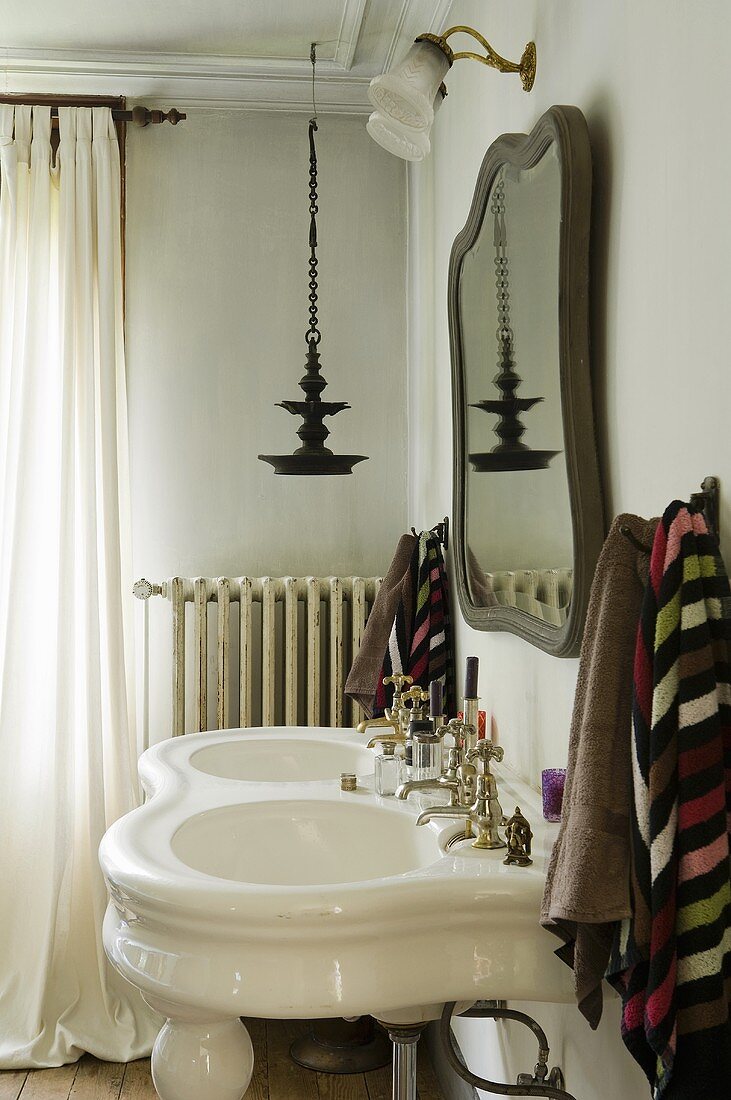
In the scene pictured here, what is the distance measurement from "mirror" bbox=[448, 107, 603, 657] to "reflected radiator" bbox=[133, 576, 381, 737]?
2.08 feet

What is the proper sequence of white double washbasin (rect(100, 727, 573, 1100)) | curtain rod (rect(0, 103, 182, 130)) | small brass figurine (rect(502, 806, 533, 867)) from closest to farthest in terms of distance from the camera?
white double washbasin (rect(100, 727, 573, 1100)) → small brass figurine (rect(502, 806, 533, 867)) → curtain rod (rect(0, 103, 182, 130))

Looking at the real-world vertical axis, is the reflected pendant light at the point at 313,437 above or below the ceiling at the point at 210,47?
below

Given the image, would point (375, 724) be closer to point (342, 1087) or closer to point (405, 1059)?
point (405, 1059)

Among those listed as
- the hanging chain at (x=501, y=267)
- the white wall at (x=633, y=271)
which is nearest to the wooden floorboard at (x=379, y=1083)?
the white wall at (x=633, y=271)

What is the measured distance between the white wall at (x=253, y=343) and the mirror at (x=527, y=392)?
2.45 feet

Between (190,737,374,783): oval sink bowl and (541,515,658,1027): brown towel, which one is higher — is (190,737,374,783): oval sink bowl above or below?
below

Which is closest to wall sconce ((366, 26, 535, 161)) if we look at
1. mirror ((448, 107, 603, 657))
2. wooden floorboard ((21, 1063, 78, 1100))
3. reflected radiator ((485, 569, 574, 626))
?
mirror ((448, 107, 603, 657))

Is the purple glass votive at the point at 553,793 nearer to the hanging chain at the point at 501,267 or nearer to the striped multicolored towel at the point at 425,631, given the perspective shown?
the hanging chain at the point at 501,267

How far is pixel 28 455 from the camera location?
258 centimetres

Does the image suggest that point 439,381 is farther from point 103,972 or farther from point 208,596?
point 103,972

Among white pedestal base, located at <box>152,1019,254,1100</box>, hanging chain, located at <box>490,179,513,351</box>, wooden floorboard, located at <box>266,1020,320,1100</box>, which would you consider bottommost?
wooden floorboard, located at <box>266,1020,320,1100</box>

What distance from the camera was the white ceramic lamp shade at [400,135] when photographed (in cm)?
165

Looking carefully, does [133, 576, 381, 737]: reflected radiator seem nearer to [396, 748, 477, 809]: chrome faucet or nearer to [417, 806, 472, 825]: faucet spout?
[396, 748, 477, 809]: chrome faucet

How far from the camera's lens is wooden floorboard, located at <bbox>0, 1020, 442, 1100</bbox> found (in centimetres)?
224
